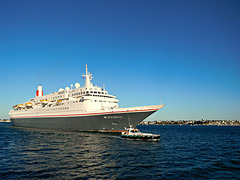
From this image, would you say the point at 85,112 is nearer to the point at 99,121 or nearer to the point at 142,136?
the point at 99,121

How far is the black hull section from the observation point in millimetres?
38594

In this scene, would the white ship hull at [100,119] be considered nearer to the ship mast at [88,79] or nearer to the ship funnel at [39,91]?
the ship mast at [88,79]

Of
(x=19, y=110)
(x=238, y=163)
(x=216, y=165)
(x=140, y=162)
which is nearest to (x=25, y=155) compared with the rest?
(x=140, y=162)

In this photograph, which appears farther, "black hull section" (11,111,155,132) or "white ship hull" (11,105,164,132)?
"black hull section" (11,111,155,132)

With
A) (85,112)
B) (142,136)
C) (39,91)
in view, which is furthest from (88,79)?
(39,91)

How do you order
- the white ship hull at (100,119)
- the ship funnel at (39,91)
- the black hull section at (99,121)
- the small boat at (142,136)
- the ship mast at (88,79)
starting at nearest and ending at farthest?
the small boat at (142,136), the white ship hull at (100,119), the black hull section at (99,121), the ship mast at (88,79), the ship funnel at (39,91)

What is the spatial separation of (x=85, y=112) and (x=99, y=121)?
181 inches

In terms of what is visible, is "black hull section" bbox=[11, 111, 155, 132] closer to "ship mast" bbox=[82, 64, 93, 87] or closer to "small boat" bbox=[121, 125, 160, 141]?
"small boat" bbox=[121, 125, 160, 141]

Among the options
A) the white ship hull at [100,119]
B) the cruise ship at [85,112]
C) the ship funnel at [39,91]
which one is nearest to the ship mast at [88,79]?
the cruise ship at [85,112]

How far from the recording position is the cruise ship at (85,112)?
39.0m

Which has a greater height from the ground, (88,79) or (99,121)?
(88,79)

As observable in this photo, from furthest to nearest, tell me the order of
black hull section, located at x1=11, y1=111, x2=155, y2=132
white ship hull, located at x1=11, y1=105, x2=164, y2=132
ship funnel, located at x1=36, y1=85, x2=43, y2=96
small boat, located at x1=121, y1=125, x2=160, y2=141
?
ship funnel, located at x1=36, y1=85, x2=43, y2=96, black hull section, located at x1=11, y1=111, x2=155, y2=132, white ship hull, located at x1=11, y1=105, x2=164, y2=132, small boat, located at x1=121, y1=125, x2=160, y2=141

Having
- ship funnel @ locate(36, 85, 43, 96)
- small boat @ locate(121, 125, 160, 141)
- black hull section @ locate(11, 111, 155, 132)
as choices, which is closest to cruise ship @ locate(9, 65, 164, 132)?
black hull section @ locate(11, 111, 155, 132)

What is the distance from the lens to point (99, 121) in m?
42.8
